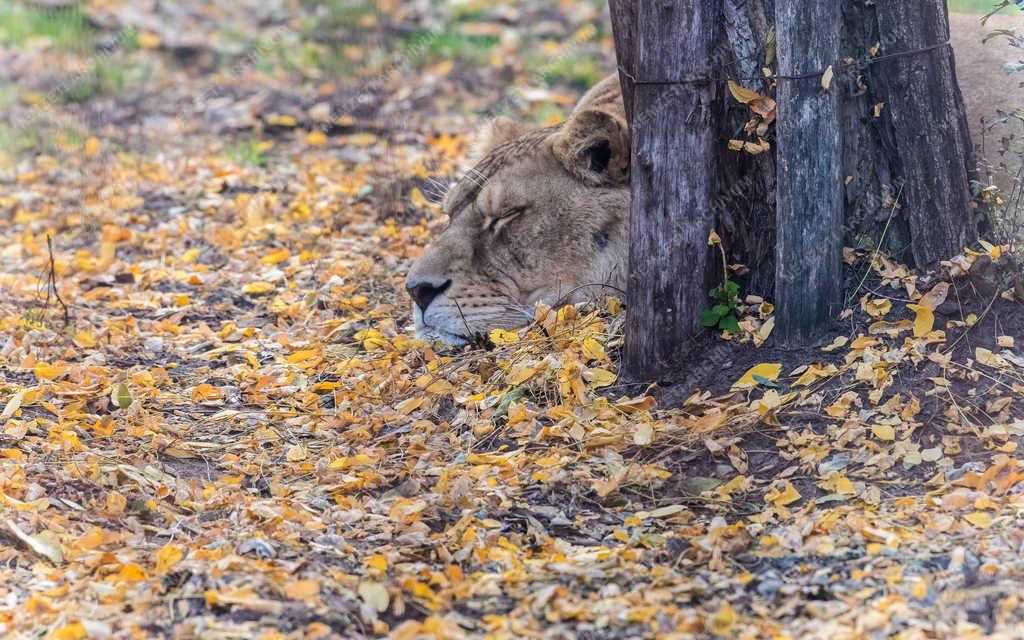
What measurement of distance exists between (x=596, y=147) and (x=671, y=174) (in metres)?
0.89

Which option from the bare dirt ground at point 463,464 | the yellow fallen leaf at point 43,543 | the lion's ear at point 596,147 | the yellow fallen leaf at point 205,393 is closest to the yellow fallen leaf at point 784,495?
the bare dirt ground at point 463,464

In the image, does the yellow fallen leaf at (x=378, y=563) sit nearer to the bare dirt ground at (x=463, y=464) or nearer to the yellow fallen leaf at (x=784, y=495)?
the bare dirt ground at (x=463, y=464)

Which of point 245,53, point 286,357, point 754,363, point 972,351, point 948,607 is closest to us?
point 948,607

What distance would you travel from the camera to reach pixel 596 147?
5.27 metres

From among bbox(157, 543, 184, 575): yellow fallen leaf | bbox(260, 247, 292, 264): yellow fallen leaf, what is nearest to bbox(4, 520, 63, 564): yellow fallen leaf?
bbox(157, 543, 184, 575): yellow fallen leaf

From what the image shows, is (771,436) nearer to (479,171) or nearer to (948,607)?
(948,607)

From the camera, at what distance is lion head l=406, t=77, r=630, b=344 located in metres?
5.30

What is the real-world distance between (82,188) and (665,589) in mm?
6259

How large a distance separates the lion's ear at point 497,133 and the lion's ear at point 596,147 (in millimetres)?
861

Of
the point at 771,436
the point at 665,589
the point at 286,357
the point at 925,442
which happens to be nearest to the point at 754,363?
the point at 771,436

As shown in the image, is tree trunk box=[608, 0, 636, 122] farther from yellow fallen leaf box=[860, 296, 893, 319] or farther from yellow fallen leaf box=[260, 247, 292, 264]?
yellow fallen leaf box=[260, 247, 292, 264]

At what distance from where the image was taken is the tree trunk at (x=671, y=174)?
4359mm

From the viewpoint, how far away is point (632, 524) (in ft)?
12.7

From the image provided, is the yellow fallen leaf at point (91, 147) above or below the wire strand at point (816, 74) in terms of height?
below
